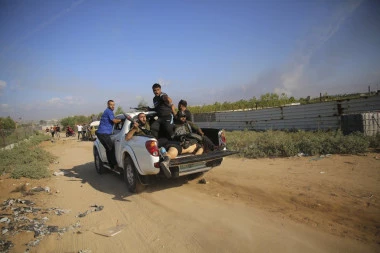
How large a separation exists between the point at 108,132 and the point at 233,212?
4.59m

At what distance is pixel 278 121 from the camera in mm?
17734

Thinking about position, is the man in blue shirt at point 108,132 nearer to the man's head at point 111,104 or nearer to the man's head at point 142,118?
the man's head at point 111,104

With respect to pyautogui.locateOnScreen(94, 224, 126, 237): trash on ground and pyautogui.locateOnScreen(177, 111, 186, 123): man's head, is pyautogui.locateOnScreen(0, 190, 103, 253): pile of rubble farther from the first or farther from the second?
pyautogui.locateOnScreen(177, 111, 186, 123): man's head

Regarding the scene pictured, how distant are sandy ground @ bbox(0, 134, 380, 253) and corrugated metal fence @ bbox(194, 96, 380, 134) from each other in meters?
6.83

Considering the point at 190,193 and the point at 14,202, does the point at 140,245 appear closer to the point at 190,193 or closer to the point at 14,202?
the point at 190,193

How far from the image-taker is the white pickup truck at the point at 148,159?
5062 millimetres

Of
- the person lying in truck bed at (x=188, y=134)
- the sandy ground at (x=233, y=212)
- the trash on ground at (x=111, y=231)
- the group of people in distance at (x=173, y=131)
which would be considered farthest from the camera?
the person lying in truck bed at (x=188, y=134)

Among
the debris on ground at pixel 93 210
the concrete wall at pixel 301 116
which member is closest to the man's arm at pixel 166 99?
the debris on ground at pixel 93 210

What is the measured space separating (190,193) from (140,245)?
2172 millimetres

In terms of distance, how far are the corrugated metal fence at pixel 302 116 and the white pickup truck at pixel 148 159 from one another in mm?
8920

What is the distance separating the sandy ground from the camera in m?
3.30

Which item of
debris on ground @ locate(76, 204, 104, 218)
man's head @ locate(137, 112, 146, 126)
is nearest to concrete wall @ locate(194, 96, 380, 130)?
man's head @ locate(137, 112, 146, 126)

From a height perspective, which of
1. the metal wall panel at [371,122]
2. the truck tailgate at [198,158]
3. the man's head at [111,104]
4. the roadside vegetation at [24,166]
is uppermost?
the man's head at [111,104]

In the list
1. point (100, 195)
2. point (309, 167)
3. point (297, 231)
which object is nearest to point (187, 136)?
point (100, 195)
